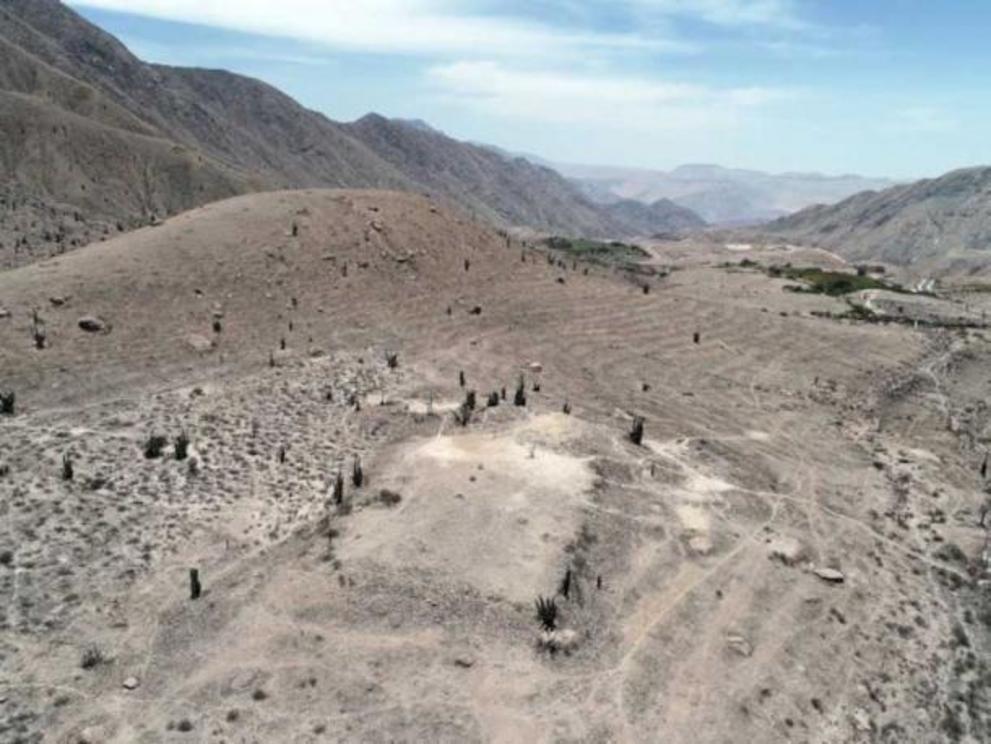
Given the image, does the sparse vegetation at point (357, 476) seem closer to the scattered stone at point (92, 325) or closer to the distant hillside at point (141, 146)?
the scattered stone at point (92, 325)

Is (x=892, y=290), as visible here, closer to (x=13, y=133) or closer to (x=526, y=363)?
(x=526, y=363)

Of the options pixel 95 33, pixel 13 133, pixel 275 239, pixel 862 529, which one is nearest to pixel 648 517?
pixel 862 529

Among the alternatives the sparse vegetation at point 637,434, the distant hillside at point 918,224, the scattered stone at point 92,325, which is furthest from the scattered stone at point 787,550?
the distant hillside at point 918,224

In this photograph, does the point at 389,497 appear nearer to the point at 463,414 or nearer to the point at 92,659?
the point at 463,414

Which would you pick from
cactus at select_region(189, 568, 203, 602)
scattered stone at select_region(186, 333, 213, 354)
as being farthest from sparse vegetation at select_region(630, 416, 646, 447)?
scattered stone at select_region(186, 333, 213, 354)

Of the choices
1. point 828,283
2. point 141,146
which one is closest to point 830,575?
point 828,283

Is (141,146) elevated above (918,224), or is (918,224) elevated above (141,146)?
(141,146)
